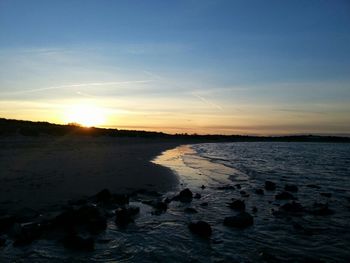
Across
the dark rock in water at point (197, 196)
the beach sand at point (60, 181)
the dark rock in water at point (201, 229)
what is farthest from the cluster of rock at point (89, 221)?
the dark rock in water at point (197, 196)

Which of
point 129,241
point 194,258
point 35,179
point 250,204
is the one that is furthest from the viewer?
point 35,179

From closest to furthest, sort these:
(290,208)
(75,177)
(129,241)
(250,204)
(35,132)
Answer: (129,241), (290,208), (250,204), (75,177), (35,132)

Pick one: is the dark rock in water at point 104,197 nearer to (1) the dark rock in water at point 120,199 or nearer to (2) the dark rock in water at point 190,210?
(1) the dark rock in water at point 120,199

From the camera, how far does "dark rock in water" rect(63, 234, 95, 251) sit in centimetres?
886

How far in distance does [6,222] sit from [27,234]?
3.71 ft

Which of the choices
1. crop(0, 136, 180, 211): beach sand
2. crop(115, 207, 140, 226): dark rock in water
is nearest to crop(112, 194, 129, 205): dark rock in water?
crop(0, 136, 180, 211): beach sand

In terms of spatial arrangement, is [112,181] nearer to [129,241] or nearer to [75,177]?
[75,177]

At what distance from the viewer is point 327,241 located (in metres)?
10.5

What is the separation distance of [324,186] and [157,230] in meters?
14.8

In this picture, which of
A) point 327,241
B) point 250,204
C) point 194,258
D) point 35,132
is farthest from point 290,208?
point 35,132

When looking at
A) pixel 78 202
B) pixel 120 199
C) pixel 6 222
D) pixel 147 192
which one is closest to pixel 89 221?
pixel 6 222

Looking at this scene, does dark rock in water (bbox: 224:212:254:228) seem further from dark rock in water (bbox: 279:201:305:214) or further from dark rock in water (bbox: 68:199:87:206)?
dark rock in water (bbox: 68:199:87:206)

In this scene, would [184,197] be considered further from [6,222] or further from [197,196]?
[6,222]

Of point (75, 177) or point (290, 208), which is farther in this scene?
point (75, 177)
